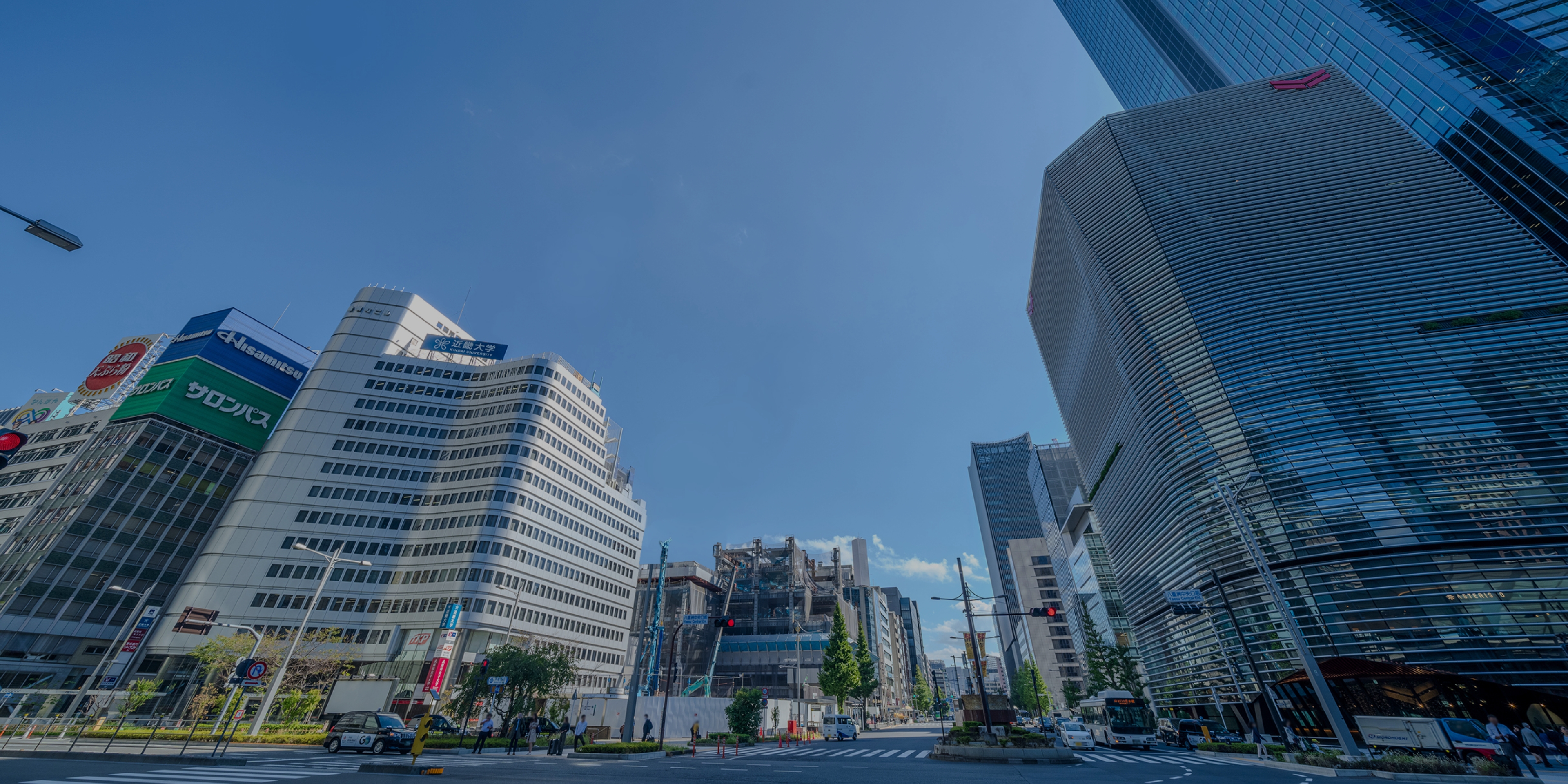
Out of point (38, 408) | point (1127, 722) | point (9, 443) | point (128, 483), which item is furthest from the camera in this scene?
point (38, 408)

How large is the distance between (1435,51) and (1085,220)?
25.9m

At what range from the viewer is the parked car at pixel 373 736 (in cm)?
2380

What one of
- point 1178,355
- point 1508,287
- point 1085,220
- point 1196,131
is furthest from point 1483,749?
point 1196,131

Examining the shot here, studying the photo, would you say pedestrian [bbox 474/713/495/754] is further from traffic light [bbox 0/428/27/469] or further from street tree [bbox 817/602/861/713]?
street tree [bbox 817/602/861/713]

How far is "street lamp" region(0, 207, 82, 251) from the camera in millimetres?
9258

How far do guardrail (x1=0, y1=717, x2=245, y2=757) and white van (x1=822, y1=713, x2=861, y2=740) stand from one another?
3677 cm

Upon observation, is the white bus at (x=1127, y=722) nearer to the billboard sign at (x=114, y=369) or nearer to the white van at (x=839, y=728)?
the white van at (x=839, y=728)

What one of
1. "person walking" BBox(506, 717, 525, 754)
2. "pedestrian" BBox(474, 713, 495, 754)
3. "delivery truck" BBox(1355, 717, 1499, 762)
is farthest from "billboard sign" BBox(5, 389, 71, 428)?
"delivery truck" BBox(1355, 717, 1499, 762)

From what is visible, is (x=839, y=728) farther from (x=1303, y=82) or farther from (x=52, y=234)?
(x=1303, y=82)

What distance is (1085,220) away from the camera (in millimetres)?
61156

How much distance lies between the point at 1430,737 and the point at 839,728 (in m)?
33.9

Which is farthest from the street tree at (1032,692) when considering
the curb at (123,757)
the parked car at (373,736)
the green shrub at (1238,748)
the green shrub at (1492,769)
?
the curb at (123,757)

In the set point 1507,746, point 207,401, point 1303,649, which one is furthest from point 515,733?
point 207,401

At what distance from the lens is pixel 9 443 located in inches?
312
